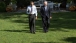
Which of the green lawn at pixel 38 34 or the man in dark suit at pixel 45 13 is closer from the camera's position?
the green lawn at pixel 38 34

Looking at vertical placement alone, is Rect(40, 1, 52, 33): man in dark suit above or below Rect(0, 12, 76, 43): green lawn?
above

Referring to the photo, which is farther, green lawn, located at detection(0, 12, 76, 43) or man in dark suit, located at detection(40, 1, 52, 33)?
man in dark suit, located at detection(40, 1, 52, 33)

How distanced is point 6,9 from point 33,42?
1140 inches

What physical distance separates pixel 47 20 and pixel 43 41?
12.2ft

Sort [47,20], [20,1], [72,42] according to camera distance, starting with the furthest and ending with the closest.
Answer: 1. [20,1]
2. [47,20]
3. [72,42]

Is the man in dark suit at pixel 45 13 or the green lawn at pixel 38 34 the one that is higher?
the man in dark suit at pixel 45 13

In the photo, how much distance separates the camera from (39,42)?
Result: 12422 millimetres

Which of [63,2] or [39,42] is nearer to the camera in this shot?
[39,42]

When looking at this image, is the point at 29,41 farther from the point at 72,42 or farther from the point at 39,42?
the point at 72,42

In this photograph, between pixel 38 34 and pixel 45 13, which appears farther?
pixel 45 13

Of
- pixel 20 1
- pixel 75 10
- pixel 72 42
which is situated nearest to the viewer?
pixel 72 42

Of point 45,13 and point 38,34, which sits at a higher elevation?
point 45,13

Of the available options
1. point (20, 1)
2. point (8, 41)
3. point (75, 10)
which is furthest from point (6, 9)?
point (8, 41)

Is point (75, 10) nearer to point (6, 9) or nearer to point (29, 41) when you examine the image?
point (6, 9)
